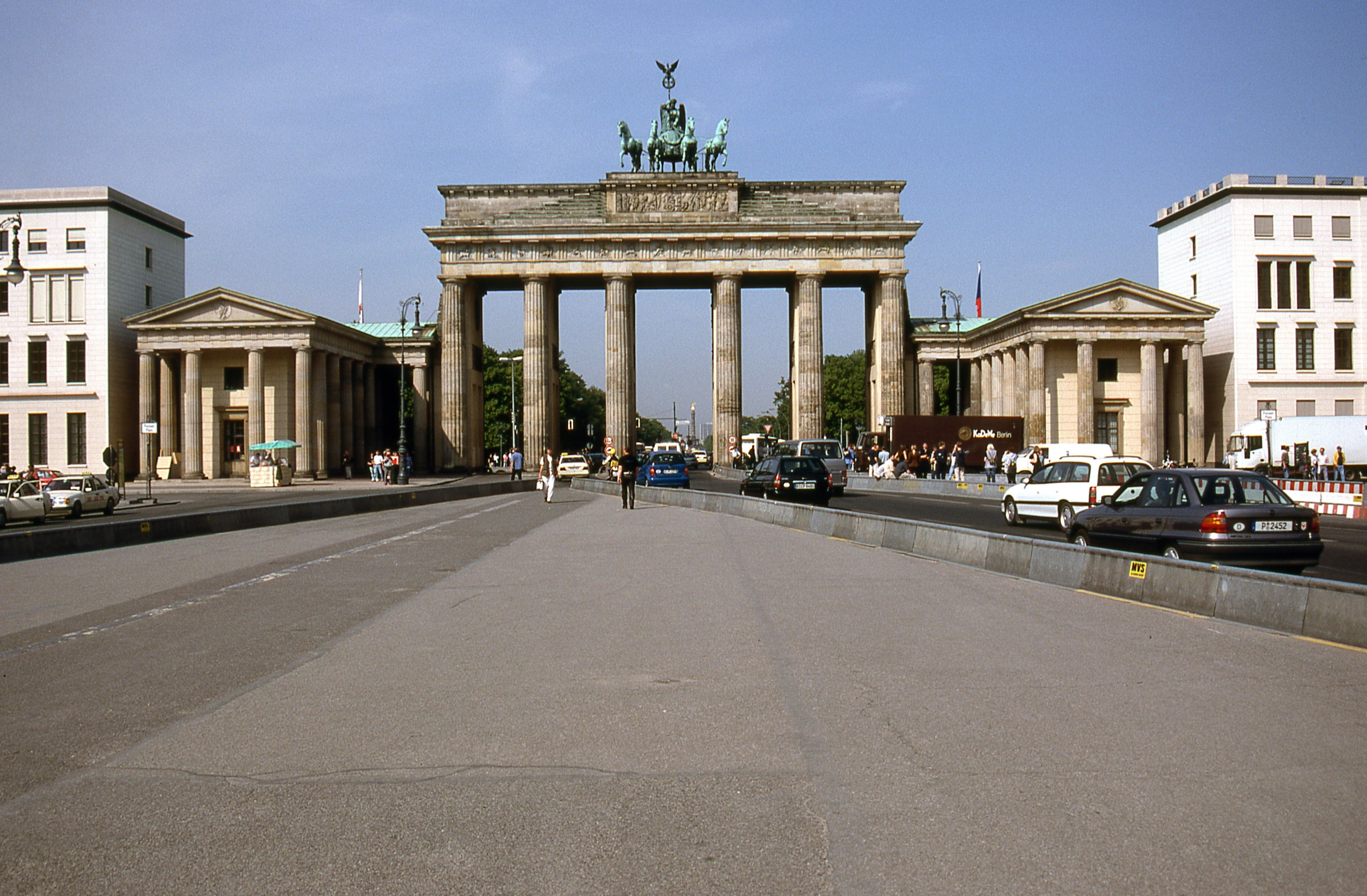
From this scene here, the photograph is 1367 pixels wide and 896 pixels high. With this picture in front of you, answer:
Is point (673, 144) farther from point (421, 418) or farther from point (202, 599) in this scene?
point (202, 599)

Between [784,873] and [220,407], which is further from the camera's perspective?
[220,407]

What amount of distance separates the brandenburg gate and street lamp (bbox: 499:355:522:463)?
1832 centimetres

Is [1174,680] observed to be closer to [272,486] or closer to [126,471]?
[272,486]

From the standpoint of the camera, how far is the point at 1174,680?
8.09m

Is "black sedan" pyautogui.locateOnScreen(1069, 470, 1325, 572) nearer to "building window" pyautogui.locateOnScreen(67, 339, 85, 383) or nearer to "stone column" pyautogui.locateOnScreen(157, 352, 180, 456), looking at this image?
"stone column" pyautogui.locateOnScreen(157, 352, 180, 456)

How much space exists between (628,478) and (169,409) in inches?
1713

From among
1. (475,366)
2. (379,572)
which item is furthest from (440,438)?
(379,572)

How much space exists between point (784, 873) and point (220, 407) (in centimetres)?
7047

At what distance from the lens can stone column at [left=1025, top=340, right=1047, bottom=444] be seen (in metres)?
67.2

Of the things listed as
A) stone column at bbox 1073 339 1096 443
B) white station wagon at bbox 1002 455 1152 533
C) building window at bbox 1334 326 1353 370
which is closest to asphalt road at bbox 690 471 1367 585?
white station wagon at bbox 1002 455 1152 533

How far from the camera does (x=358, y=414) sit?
76.9 meters

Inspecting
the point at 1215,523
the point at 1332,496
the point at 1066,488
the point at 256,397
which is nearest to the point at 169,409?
the point at 256,397

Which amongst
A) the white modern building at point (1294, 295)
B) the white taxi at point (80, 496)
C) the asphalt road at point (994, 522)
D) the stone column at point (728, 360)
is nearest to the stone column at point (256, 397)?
the white taxi at point (80, 496)

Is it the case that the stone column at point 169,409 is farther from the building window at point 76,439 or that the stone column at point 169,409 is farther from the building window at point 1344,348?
the building window at point 1344,348
